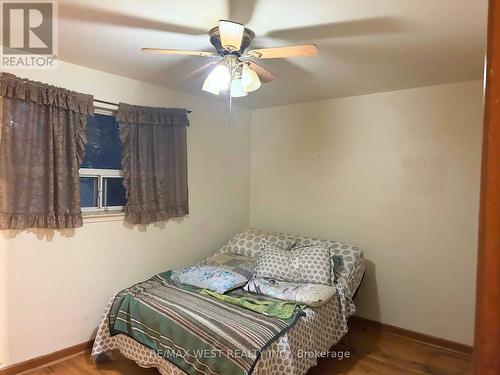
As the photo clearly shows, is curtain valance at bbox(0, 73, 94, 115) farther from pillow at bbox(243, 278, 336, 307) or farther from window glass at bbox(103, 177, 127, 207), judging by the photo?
pillow at bbox(243, 278, 336, 307)

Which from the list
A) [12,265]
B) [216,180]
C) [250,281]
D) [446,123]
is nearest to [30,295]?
[12,265]

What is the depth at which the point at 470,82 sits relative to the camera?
281 centimetres

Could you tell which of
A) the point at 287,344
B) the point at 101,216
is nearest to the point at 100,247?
the point at 101,216

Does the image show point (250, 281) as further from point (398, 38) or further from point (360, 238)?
point (398, 38)

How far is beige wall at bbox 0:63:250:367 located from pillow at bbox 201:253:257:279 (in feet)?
1.12

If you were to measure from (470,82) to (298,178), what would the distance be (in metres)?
1.83

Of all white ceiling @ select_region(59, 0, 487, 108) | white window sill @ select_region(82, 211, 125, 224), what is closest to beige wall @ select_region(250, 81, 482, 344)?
white ceiling @ select_region(59, 0, 487, 108)

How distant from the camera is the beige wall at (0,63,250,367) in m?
2.40

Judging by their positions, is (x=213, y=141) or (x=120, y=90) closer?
(x=120, y=90)

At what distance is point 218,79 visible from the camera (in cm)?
211

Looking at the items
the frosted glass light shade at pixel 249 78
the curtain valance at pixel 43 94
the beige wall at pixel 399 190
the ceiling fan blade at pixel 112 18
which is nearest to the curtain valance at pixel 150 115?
the curtain valance at pixel 43 94

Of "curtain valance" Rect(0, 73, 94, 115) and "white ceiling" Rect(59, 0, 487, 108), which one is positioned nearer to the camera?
"white ceiling" Rect(59, 0, 487, 108)

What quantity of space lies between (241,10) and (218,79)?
0.46m

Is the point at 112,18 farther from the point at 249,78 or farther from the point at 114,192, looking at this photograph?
the point at 114,192
